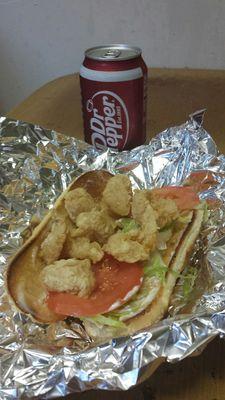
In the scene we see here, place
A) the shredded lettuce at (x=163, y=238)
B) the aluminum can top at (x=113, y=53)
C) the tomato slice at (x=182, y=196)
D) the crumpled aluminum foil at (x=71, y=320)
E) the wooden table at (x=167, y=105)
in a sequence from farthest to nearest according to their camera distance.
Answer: the aluminum can top at (x=113, y=53)
the tomato slice at (x=182, y=196)
the shredded lettuce at (x=163, y=238)
the wooden table at (x=167, y=105)
the crumpled aluminum foil at (x=71, y=320)

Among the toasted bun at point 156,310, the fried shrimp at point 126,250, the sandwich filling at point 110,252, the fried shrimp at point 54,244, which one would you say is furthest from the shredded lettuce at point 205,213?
the fried shrimp at point 54,244

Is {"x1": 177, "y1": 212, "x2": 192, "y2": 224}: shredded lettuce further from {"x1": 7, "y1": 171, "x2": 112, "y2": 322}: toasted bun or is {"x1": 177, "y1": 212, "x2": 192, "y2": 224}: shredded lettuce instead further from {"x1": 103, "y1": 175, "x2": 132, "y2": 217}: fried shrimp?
{"x1": 7, "y1": 171, "x2": 112, "y2": 322}: toasted bun

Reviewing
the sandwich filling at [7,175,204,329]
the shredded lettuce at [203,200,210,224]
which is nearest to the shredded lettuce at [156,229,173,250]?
the sandwich filling at [7,175,204,329]

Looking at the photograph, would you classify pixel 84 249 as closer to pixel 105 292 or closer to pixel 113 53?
pixel 105 292

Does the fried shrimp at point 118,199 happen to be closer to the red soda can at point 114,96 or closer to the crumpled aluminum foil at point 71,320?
the crumpled aluminum foil at point 71,320


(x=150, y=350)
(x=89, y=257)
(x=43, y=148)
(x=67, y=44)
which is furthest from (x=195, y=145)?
(x=67, y=44)

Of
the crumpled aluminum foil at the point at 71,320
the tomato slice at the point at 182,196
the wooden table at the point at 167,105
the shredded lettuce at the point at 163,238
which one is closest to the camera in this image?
the crumpled aluminum foil at the point at 71,320
